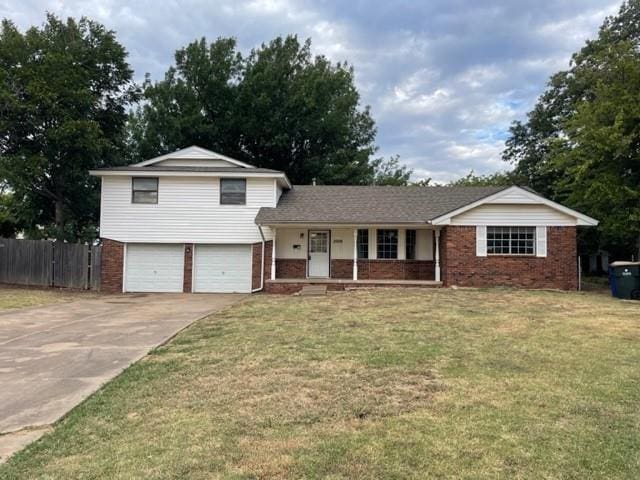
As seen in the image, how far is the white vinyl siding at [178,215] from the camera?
17859mm

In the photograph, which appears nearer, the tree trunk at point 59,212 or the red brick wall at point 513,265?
the red brick wall at point 513,265

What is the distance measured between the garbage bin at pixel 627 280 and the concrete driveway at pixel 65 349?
12155 millimetres

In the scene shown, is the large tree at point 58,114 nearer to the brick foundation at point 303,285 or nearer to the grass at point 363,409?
the brick foundation at point 303,285

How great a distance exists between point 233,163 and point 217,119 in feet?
35.2

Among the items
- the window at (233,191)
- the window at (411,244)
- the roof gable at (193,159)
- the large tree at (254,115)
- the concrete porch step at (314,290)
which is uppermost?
the large tree at (254,115)

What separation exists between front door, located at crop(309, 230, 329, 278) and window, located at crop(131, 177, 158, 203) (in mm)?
6306

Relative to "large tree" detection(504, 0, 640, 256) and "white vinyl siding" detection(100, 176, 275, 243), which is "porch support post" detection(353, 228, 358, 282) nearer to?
"white vinyl siding" detection(100, 176, 275, 243)

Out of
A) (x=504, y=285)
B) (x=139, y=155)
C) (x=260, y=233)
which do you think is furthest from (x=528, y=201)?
(x=139, y=155)

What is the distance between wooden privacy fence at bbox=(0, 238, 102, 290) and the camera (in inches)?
701

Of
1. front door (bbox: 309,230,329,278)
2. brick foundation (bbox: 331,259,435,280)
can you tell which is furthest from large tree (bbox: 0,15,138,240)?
brick foundation (bbox: 331,259,435,280)

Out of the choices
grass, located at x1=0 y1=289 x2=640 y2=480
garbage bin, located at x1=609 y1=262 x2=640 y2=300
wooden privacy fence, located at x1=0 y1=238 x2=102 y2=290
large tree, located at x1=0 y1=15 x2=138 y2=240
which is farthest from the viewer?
large tree, located at x1=0 y1=15 x2=138 y2=240

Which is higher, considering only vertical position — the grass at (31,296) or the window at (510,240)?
the window at (510,240)

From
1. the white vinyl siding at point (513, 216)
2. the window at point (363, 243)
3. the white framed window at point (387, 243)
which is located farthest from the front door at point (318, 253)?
the white vinyl siding at point (513, 216)

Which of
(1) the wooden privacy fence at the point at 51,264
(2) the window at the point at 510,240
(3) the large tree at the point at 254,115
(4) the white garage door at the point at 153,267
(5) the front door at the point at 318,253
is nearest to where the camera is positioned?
(2) the window at the point at 510,240
